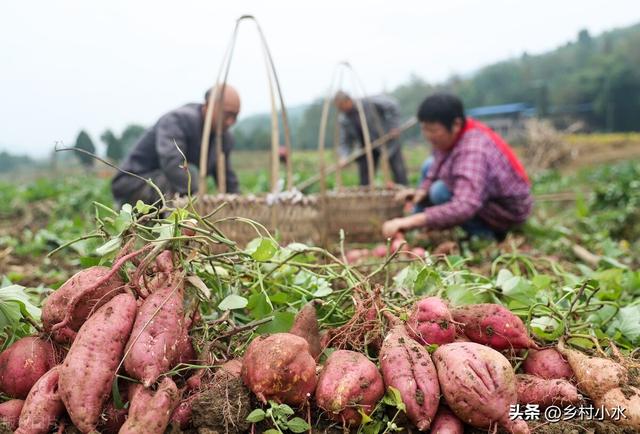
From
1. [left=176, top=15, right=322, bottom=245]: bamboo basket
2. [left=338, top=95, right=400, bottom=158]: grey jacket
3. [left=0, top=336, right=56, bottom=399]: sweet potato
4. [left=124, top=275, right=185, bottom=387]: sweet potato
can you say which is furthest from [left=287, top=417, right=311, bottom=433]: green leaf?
[left=338, top=95, right=400, bottom=158]: grey jacket

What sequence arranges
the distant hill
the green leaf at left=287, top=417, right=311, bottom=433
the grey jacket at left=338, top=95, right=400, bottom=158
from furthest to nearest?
the distant hill → the grey jacket at left=338, top=95, right=400, bottom=158 → the green leaf at left=287, top=417, right=311, bottom=433

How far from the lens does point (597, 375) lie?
154 centimetres

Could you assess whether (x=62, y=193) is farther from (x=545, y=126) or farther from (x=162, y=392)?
(x=545, y=126)

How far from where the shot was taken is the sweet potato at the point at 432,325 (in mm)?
1616

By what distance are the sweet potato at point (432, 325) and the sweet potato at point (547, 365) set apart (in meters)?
0.28

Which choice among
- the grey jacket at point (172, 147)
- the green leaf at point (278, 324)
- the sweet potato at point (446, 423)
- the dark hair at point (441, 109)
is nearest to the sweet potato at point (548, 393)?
the sweet potato at point (446, 423)

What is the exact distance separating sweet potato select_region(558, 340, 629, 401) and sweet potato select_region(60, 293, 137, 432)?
129 centimetres

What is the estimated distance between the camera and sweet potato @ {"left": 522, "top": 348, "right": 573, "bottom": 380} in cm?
164

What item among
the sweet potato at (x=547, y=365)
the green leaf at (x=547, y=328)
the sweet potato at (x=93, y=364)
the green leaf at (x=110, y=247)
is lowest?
the sweet potato at (x=547, y=365)

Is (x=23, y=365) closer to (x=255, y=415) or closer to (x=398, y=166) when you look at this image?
(x=255, y=415)

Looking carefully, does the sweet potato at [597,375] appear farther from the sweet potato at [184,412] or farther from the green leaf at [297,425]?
the sweet potato at [184,412]

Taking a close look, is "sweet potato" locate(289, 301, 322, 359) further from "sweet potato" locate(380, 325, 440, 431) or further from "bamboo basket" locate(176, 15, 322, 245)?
"bamboo basket" locate(176, 15, 322, 245)

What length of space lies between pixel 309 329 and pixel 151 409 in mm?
510

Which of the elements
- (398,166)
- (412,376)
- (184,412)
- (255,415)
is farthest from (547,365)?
(398,166)
